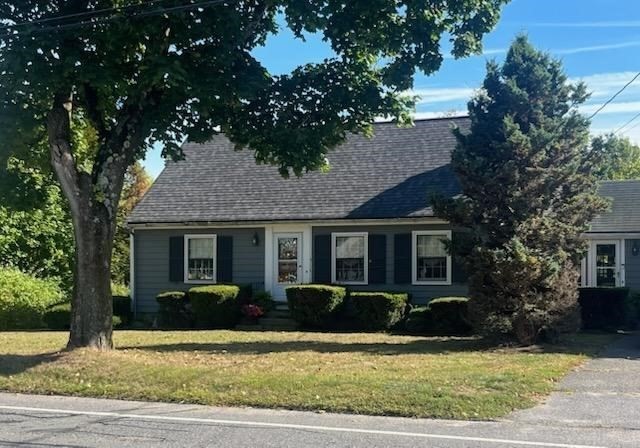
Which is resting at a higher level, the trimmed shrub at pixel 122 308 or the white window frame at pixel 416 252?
the white window frame at pixel 416 252

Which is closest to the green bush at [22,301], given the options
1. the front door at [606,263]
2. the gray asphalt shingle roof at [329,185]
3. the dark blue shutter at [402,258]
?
the gray asphalt shingle roof at [329,185]

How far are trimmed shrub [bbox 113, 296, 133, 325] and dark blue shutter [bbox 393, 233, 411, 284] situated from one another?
8.23 meters

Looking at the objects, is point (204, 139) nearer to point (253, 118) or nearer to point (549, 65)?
point (253, 118)

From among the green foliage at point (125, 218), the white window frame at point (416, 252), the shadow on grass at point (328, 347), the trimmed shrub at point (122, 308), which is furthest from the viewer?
the green foliage at point (125, 218)

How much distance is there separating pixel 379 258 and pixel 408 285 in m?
1.10

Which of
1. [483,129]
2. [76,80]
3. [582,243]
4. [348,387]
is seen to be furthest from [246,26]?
[582,243]

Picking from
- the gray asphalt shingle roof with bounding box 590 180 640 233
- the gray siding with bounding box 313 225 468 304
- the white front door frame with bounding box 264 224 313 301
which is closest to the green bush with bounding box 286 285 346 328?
the gray siding with bounding box 313 225 468 304

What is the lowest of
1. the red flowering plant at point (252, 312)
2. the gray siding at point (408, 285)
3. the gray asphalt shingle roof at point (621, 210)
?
the red flowering plant at point (252, 312)

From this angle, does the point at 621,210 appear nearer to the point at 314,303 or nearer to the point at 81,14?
the point at 314,303

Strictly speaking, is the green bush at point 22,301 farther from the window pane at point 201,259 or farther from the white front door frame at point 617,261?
the white front door frame at point 617,261

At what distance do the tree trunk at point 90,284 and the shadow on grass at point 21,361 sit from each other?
1.62ft

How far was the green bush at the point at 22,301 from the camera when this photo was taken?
20.5 metres

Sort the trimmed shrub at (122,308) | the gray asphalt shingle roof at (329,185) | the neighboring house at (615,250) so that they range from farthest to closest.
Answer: the trimmed shrub at (122,308) → the gray asphalt shingle roof at (329,185) → the neighboring house at (615,250)

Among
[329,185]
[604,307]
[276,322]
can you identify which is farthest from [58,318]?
[604,307]
